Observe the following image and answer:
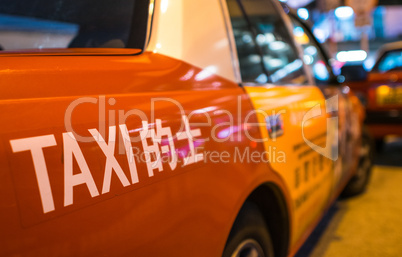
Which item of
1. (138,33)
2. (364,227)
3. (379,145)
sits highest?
(138,33)

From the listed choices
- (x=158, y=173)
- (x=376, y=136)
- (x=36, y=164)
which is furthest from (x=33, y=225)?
(x=376, y=136)

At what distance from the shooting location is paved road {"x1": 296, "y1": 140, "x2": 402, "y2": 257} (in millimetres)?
2880

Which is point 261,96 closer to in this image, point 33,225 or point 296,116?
point 296,116

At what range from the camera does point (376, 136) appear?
5.67 m

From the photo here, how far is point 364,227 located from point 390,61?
3.67 meters

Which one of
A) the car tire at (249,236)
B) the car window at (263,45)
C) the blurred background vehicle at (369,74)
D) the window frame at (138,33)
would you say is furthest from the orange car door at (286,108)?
the window frame at (138,33)

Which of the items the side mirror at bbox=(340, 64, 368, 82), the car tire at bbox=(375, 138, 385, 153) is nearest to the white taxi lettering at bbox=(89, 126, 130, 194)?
the side mirror at bbox=(340, 64, 368, 82)

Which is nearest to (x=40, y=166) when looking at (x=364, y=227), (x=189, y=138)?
(x=189, y=138)

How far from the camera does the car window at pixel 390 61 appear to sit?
19.6 feet

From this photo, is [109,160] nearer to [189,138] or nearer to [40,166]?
[40,166]

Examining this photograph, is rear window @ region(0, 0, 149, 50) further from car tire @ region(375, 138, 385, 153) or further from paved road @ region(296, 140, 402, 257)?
car tire @ region(375, 138, 385, 153)

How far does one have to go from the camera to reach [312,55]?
334 cm

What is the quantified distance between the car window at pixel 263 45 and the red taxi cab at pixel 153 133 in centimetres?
1

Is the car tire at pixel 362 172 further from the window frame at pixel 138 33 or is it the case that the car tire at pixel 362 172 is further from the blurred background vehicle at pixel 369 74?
the window frame at pixel 138 33
